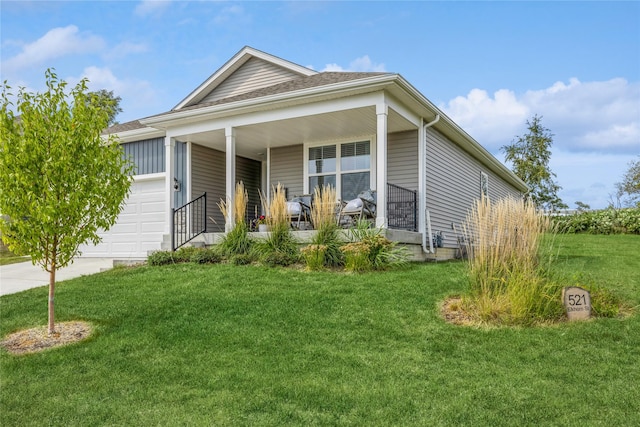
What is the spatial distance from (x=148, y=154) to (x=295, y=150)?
3577 mm

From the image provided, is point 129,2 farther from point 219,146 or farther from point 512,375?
point 512,375

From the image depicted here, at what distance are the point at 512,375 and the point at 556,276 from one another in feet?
6.93

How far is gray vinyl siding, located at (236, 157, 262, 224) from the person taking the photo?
1272 cm

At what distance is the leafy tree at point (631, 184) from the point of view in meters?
25.6

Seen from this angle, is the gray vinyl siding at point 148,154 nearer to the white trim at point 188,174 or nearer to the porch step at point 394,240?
the white trim at point 188,174

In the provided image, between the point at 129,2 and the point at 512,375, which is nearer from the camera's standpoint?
the point at 512,375

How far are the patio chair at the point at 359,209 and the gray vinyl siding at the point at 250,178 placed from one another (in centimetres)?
387

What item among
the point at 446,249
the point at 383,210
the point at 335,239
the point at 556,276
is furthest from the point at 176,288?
the point at 446,249

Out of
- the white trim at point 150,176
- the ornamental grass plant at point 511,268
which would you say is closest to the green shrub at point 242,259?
the ornamental grass plant at point 511,268

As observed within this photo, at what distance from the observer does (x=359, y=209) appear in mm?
8852

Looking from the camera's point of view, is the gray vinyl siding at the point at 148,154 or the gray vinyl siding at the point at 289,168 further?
the gray vinyl siding at the point at 148,154

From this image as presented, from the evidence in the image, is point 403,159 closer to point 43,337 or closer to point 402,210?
point 402,210

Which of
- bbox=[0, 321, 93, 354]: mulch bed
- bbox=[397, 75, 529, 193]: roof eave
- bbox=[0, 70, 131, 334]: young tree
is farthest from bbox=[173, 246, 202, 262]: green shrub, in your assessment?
bbox=[397, 75, 529, 193]: roof eave

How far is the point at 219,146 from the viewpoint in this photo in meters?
11.8
